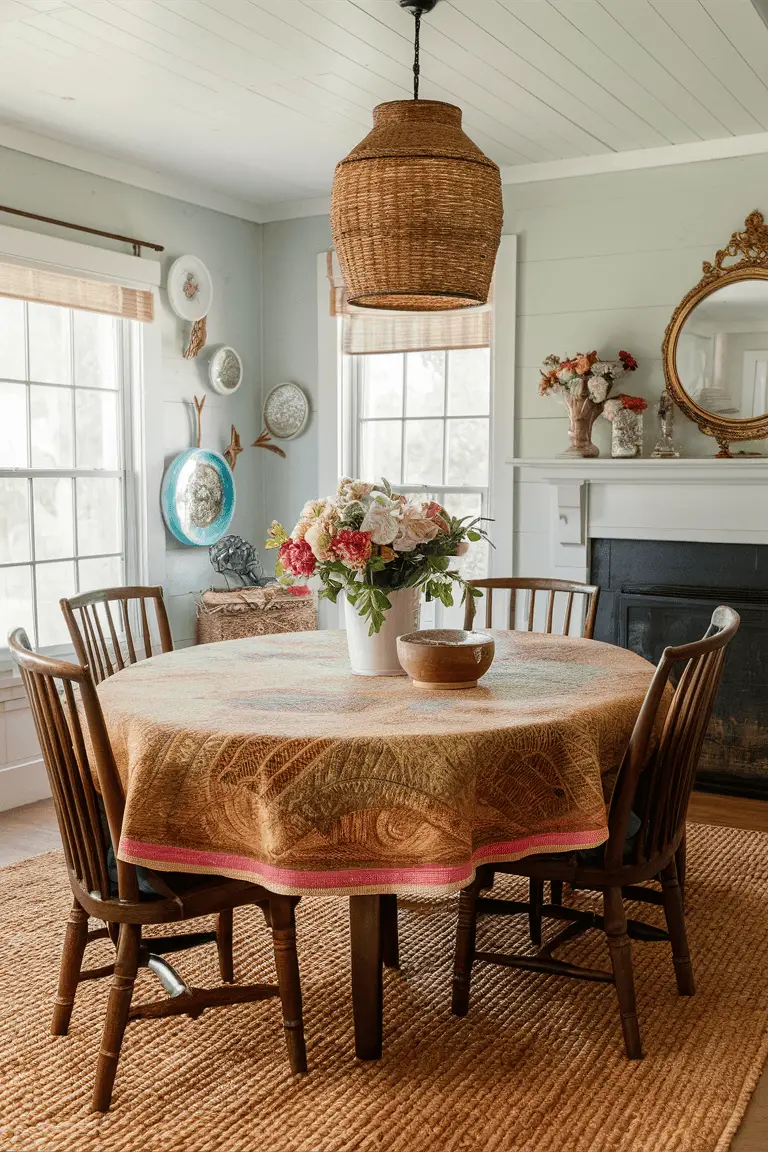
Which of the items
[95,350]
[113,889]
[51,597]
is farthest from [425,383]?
[113,889]

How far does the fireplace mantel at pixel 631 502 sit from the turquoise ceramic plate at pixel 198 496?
1.37 meters

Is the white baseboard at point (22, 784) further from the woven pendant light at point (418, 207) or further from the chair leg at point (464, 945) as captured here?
the woven pendant light at point (418, 207)

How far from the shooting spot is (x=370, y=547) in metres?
2.62

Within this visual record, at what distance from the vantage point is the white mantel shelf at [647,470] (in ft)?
14.0

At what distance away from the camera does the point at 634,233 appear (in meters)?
4.56

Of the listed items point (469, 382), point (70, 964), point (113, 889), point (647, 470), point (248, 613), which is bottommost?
point (70, 964)

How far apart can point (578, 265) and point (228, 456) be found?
1849 millimetres

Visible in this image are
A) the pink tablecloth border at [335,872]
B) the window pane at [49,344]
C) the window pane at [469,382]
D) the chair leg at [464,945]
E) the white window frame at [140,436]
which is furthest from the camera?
the window pane at [469,382]

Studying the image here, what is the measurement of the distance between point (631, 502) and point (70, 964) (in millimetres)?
3029

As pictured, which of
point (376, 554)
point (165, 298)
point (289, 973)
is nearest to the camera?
point (289, 973)

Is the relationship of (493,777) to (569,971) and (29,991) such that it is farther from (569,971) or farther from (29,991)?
(29,991)

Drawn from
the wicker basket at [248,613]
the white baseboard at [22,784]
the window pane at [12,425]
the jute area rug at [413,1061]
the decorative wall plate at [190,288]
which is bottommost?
the jute area rug at [413,1061]

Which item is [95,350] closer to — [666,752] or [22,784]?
[22,784]

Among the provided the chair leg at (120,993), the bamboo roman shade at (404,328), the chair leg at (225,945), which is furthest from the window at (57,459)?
the chair leg at (120,993)
